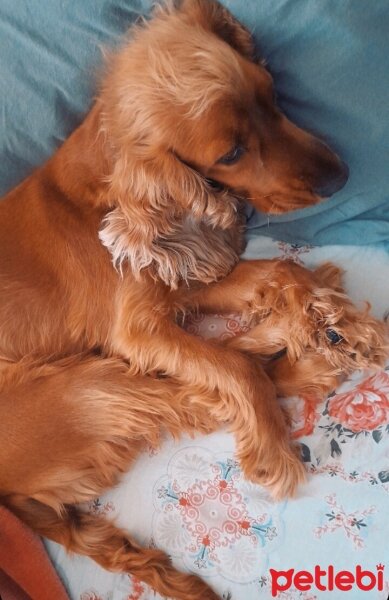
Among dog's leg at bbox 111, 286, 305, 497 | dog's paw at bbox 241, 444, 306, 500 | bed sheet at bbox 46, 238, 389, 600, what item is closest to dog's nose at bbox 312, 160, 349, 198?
bed sheet at bbox 46, 238, 389, 600

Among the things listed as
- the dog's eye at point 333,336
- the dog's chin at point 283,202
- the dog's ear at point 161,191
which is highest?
the dog's chin at point 283,202

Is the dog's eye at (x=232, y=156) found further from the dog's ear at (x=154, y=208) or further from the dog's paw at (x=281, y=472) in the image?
the dog's paw at (x=281, y=472)

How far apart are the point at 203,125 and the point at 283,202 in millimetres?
377

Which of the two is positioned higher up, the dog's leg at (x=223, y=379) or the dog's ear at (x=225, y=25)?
the dog's ear at (x=225, y=25)

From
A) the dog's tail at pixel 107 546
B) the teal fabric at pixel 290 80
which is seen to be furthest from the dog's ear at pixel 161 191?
the dog's tail at pixel 107 546

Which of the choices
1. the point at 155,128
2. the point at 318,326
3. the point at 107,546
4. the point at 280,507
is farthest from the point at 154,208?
the point at 107,546

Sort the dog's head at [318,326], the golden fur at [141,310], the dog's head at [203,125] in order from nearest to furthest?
the dog's head at [203,125] < the golden fur at [141,310] < the dog's head at [318,326]

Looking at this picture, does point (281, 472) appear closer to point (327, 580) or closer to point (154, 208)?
point (327, 580)

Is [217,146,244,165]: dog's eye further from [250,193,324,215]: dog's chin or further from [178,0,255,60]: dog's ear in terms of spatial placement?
[178,0,255,60]: dog's ear

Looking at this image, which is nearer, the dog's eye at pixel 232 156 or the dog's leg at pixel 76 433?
the dog's eye at pixel 232 156

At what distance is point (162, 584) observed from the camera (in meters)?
1.79

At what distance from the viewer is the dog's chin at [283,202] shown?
1.79m

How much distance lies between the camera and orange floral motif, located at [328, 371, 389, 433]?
1.76 meters

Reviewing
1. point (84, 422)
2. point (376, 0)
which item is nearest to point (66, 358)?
point (84, 422)
